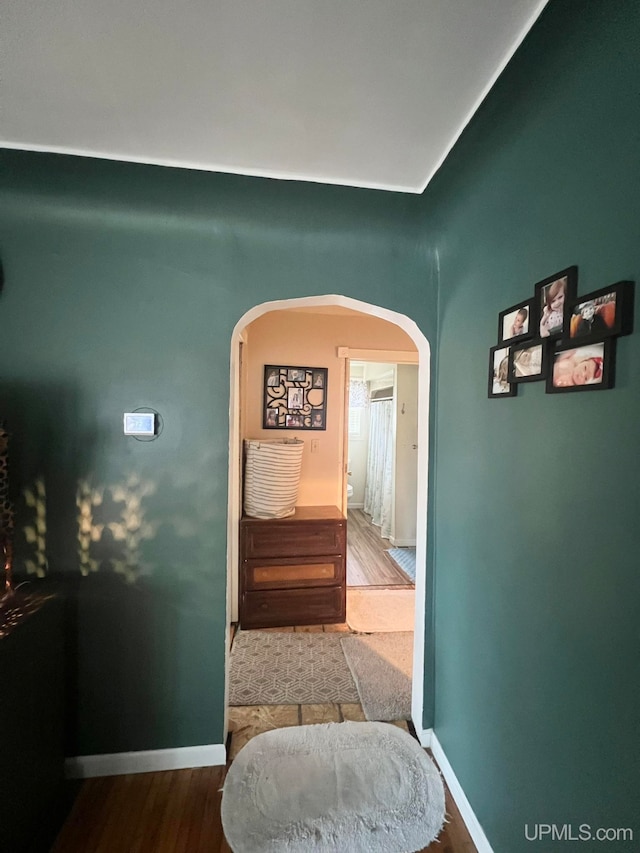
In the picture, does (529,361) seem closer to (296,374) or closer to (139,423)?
(139,423)

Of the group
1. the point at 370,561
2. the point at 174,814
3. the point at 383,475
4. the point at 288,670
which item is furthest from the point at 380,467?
the point at 174,814

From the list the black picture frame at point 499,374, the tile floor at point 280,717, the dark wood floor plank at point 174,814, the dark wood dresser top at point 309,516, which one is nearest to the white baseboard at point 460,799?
the tile floor at point 280,717

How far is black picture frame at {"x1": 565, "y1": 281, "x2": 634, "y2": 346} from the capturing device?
790mm

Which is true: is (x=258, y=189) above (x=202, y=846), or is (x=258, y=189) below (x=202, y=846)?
above

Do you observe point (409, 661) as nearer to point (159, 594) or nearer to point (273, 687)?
point (273, 687)

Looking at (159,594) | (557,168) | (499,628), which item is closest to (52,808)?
(159,594)

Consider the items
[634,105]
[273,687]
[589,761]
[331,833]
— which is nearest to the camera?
[634,105]

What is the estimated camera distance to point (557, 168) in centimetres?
101

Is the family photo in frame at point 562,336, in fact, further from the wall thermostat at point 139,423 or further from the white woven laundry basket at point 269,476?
the white woven laundry basket at point 269,476

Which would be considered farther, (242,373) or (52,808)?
(242,373)

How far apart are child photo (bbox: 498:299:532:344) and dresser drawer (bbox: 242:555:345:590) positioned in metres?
2.03

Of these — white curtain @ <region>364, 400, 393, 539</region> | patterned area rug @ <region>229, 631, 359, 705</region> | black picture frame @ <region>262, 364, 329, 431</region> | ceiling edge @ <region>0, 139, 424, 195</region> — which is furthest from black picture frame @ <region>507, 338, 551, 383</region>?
white curtain @ <region>364, 400, 393, 539</region>

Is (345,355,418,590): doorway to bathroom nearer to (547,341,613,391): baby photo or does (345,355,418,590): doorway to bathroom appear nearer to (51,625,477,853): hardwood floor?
(51,625,477,853): hardwood floor

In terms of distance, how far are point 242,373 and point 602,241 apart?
7.88 feet
